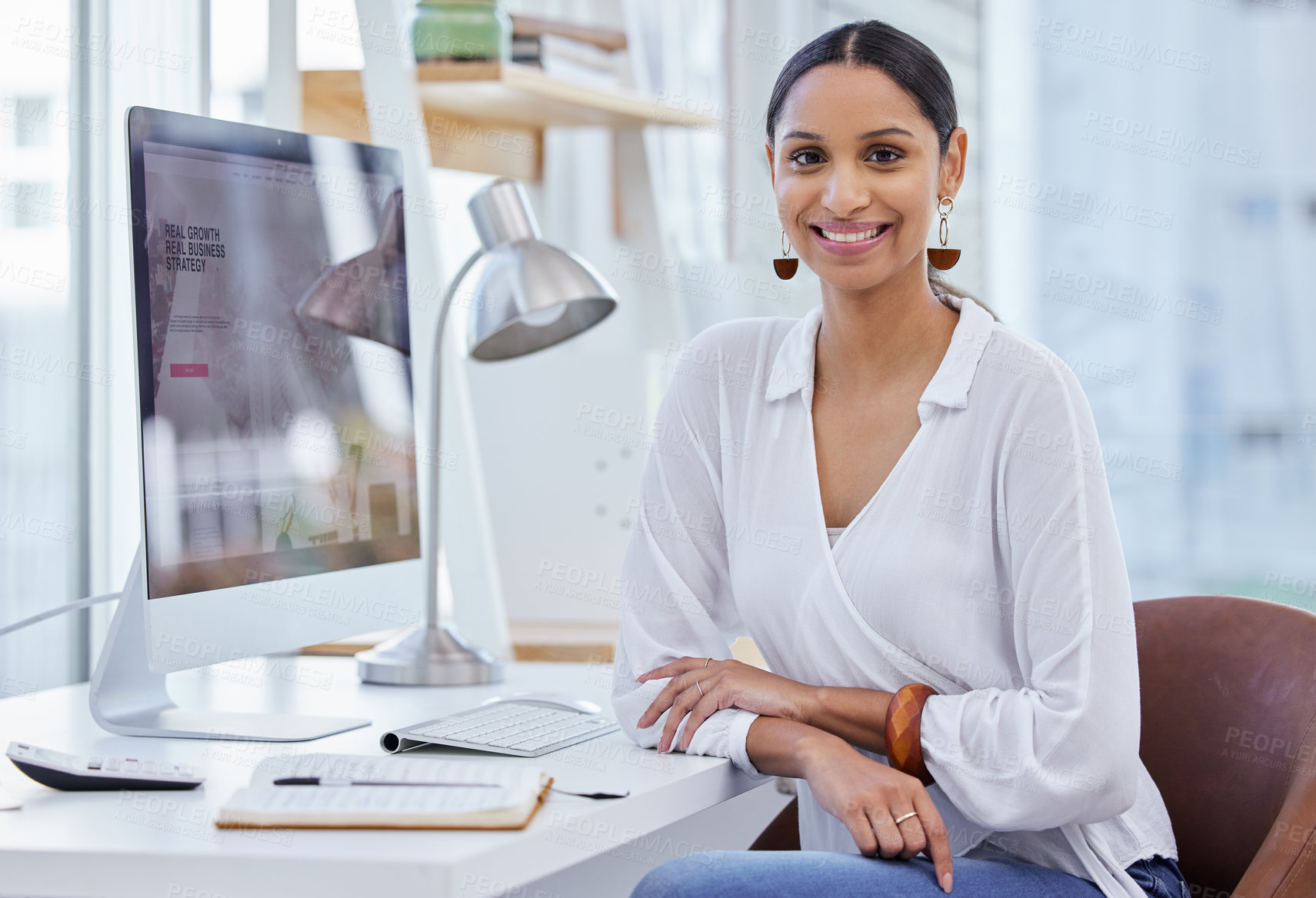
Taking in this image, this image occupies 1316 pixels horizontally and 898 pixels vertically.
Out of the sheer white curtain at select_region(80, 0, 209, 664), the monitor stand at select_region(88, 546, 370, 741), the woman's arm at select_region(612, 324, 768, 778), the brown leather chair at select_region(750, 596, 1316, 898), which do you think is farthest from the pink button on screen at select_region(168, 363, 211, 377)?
the brown leather chair at select_region(750, 596, 1316, 898)

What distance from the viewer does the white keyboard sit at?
1121 mm

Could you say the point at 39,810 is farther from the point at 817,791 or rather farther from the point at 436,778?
the point at 817,791

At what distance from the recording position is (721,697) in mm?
1194

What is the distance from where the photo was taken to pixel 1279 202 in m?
2.70

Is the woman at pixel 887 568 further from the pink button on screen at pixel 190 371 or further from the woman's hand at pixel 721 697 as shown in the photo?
the pink button on screen at pixel 190 371

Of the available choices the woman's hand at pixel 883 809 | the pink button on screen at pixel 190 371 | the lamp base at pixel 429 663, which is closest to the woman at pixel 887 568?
the woman's hand at pixel 883 809

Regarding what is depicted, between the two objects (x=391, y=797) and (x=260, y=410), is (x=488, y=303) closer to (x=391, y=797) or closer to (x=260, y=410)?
(x=260, y=410)

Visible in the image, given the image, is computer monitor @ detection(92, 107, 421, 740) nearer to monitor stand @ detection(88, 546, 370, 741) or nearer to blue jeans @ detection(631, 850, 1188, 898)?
monitor stand @ detection(88, 546, 370, 741)

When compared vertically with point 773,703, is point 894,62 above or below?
above

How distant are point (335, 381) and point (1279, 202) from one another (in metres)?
2.24

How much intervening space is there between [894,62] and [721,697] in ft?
2.16

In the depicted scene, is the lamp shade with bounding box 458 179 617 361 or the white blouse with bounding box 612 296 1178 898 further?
the lamp shade with bounding box 458 179 617 361

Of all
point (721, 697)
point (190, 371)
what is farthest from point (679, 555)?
point (190, 371)

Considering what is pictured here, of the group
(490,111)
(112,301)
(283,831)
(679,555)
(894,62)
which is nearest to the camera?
(283,831)
